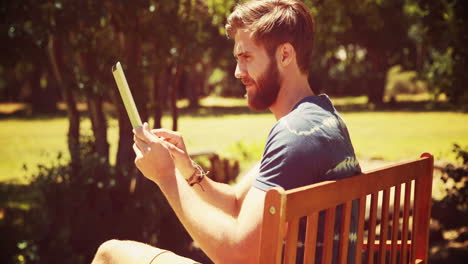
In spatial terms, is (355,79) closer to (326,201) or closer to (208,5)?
(208,5)

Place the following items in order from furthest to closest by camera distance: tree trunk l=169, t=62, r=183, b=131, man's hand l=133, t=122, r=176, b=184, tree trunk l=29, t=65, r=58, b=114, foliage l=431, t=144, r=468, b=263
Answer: tree trunk l=29, t=65, r=58, b=114 → tree trunk l=169, t=62, r=183, b=131 → foliage l=431, t=144, r=468, b=263 → man's hand l=133, t=122, r=176, b=184

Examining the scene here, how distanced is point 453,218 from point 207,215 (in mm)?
4839

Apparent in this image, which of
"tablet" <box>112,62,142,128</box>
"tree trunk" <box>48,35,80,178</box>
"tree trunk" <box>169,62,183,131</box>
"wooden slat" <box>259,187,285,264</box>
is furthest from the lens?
"tree trunk" <box>169,62,183,131</box>

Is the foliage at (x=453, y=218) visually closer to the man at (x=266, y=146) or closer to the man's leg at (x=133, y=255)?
the man at (x=266, y=146)

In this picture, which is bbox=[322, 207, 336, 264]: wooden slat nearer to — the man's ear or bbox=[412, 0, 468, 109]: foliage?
the man's ear

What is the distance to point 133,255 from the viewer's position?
2.07m

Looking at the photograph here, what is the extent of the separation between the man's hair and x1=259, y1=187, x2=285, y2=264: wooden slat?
2.43 feet

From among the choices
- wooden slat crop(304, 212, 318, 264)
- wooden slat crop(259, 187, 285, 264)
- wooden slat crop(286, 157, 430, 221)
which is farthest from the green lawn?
wooden slat crop(259, 187, 285, 264)

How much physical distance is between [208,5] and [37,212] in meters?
3.51

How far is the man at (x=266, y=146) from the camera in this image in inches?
65.6

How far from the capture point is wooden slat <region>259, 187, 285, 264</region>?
134 cm

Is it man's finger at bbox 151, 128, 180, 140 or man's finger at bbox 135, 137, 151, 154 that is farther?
man's finger at bbox 151, 128, 180, 140

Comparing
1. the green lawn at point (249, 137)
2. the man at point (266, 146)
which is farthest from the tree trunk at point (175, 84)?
the man at point (266, 146)

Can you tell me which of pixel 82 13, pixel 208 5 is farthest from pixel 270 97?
pixel 208 5
